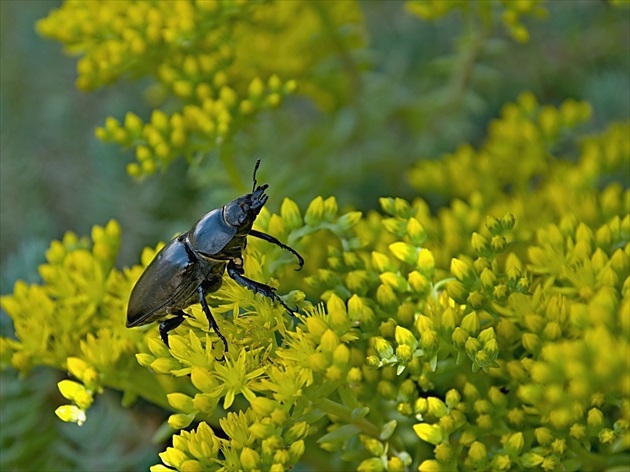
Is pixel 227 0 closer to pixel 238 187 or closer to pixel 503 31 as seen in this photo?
pixel 238 187

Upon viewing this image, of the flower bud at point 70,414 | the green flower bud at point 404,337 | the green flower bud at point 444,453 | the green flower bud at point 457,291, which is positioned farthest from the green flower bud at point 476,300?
the flower bud at point 70,414

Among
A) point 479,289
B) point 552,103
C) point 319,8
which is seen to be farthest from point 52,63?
point 479,289

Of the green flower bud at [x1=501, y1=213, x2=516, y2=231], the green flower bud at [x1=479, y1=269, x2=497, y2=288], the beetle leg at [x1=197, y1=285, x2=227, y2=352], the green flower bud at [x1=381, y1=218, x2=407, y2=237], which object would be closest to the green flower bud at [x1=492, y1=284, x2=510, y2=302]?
the green flower bud at [x1=479, y1=269, x2=497, y2=288]

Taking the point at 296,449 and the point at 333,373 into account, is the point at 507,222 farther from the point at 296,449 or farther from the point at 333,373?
the point at 296,449

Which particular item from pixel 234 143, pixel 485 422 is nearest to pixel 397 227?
Result: pixel 485 422

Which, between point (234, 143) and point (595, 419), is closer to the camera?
point (595, 419)
